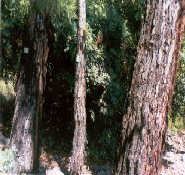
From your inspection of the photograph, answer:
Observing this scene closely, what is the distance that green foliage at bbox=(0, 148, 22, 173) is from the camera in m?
3.81

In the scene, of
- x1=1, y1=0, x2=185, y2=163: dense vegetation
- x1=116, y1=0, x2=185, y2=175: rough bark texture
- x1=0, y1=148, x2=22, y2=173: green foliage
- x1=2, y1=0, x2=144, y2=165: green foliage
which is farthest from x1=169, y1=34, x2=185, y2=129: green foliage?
x1=0, y1=148, x2=22, y2=173: green foliage

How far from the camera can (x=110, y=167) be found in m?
5.61

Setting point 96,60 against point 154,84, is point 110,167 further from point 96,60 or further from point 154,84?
point 154,84

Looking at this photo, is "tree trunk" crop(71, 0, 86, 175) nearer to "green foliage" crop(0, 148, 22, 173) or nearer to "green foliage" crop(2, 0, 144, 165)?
"green foliage" crop(2, 0, 144, 165)

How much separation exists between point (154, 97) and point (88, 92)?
2.84 metres

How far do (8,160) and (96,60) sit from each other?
8.63ft

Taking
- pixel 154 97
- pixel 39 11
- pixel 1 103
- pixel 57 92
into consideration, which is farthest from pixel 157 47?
pixel 1 103

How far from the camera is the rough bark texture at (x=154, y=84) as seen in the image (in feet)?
7.80

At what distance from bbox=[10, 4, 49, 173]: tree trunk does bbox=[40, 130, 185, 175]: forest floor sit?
1.12m

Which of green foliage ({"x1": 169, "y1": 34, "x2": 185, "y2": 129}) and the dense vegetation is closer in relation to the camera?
the dense vegetation

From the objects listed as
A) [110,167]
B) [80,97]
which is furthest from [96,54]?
[110,167]

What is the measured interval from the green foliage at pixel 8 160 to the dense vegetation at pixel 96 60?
48.1 inches

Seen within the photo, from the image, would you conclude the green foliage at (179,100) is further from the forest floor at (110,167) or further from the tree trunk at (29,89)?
the tree trunk at (29,89)

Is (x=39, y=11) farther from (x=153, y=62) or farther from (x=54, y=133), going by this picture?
(x=54, y=133)
